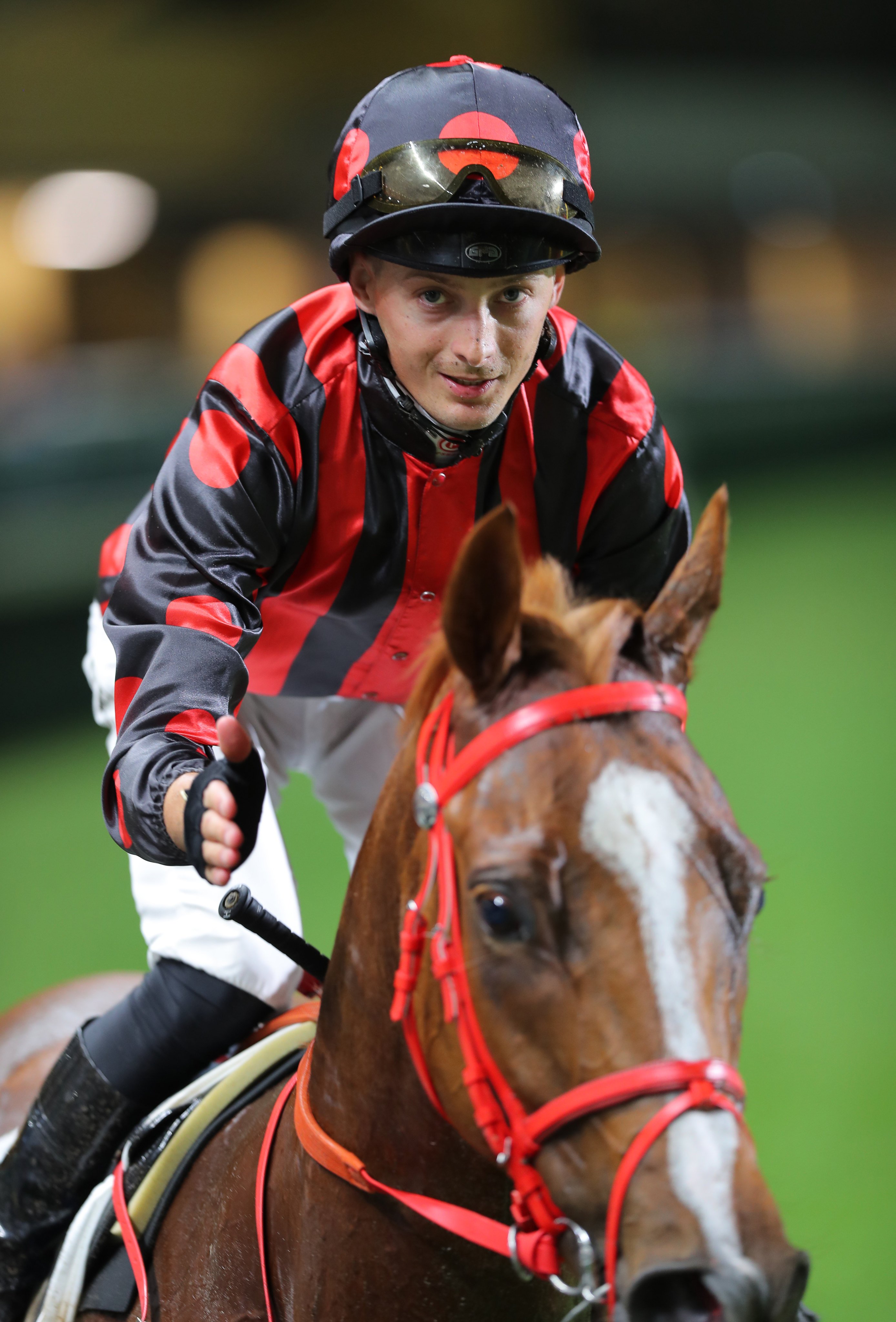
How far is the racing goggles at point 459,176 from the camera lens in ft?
5.74

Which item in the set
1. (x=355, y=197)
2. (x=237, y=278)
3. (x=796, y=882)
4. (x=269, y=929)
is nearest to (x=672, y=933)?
(x=269, y=929)

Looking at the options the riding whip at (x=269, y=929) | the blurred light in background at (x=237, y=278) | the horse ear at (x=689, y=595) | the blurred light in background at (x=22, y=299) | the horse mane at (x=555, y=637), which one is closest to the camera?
the horse mane at (x=555, y=637)

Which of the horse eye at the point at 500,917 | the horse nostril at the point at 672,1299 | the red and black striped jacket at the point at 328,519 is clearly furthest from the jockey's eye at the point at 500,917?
the red and black striped jacket at the point at 328,519

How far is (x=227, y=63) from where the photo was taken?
14.3 metres

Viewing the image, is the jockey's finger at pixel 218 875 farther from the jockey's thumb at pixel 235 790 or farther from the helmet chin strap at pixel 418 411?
the helmet chin strap at pixel 418 411

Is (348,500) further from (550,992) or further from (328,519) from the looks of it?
(550,992)

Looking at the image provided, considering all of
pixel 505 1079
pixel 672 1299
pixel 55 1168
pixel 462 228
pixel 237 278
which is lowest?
pixel 55 1168

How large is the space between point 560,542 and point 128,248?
14.8 metres

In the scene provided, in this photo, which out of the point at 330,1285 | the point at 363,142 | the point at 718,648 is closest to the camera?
the point at 330,1285

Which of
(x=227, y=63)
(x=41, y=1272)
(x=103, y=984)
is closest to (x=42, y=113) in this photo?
(x=227, y=63)

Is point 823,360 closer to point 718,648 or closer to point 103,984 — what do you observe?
point 718,648

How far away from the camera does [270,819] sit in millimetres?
2248

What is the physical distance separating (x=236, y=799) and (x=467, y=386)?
73 centimetres

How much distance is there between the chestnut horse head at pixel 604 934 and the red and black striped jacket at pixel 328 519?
510mm
